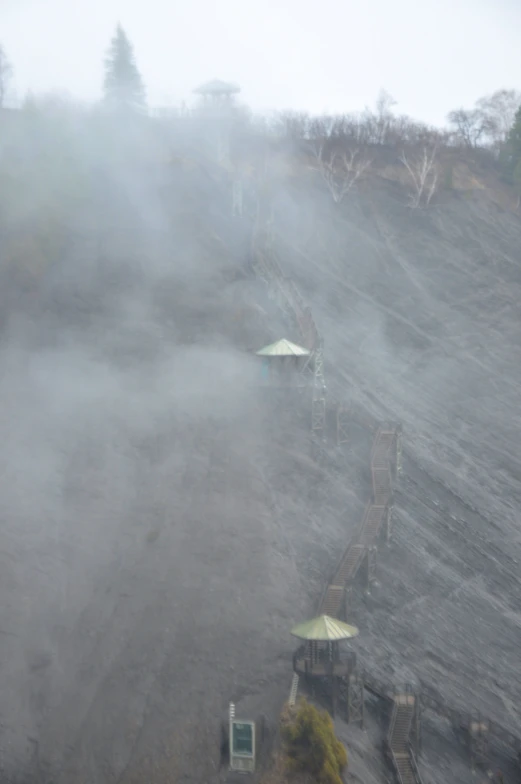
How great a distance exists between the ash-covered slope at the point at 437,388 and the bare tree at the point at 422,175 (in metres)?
1.02

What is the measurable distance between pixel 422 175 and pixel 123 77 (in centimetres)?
2548

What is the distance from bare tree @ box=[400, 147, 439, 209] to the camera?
62.6 m

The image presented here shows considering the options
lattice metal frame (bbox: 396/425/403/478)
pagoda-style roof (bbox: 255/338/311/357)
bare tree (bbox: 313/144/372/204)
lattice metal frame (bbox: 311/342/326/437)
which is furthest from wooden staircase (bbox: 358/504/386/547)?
bare tree (bbox: 313/144/372/204)

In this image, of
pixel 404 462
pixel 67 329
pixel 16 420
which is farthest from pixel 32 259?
pixel 404 462

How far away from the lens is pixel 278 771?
2227 centimetres

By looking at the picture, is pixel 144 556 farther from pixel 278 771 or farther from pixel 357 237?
pixel 357 237

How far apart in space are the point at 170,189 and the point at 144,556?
30.3m

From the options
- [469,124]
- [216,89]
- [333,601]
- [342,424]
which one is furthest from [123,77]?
[333,601]

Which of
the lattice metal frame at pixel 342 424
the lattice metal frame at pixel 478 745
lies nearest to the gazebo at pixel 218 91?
the lattice metal frame at pixel 342 424

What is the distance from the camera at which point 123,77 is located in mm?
67812

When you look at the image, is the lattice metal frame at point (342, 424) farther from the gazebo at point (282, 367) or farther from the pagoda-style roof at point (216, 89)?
the pagoda-style roof at point (216, 89)

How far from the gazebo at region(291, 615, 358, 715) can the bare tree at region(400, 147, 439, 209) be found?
4258 cm

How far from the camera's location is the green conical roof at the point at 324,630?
25781mm

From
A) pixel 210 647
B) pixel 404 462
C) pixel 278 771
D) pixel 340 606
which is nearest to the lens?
pixel 278 771
